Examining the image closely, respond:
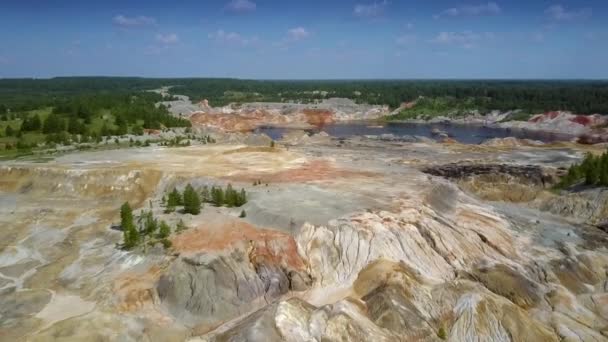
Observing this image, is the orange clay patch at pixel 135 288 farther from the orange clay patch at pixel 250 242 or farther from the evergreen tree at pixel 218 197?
the evergreen tree at pixel 218 197

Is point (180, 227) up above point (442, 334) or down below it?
above

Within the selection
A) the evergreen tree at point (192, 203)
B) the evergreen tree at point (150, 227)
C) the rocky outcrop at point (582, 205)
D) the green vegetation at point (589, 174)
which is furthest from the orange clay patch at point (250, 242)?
the green vegetation at point (589, 174)

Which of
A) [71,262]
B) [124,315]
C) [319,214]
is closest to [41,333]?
[124,315]

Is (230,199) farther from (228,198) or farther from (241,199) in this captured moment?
(241,199)

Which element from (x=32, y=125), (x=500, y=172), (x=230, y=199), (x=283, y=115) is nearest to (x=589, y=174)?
(x=500, y=172)

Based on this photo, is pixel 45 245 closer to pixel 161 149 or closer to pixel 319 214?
pixel 319 214

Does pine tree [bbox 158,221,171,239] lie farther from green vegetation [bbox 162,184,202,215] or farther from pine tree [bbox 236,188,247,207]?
pine tree [bbox 236,188,247,207]
